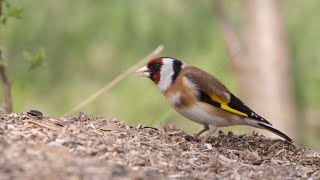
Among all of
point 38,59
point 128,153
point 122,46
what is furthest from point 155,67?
point 122,46

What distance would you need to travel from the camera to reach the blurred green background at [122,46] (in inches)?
436

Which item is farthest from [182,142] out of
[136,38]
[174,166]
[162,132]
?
[136,38]

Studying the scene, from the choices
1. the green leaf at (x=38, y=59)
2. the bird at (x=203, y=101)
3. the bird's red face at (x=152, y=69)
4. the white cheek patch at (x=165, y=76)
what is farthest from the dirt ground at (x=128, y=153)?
the green leaf at (x=38, y=59)

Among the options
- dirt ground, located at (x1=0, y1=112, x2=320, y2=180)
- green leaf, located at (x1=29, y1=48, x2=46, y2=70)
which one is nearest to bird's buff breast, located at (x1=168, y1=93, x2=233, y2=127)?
dirt ground, located at (x1=0, y1=112, x2=320, y2=180)

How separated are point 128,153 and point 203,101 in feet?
4.12

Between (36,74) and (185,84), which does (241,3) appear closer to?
→ (36,74)

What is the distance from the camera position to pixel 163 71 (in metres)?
5.84

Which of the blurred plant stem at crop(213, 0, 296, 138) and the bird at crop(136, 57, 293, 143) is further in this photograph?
the blurred plant stem at crop(213, 0, 296, 138)

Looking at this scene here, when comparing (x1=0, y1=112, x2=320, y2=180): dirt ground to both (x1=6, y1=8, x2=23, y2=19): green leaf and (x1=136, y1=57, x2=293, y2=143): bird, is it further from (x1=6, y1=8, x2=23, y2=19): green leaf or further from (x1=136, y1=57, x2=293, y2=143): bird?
(x1=6, y1=8, x2=23, y2=19): green leaf

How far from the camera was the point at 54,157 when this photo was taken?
13.5 feet

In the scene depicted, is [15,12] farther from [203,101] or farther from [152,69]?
[203,101]

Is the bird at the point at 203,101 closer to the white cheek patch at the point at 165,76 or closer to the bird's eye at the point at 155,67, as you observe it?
the white cheek patch at the point at 165,76

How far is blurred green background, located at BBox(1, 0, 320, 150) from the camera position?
1107 cm

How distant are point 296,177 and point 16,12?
242 cm
